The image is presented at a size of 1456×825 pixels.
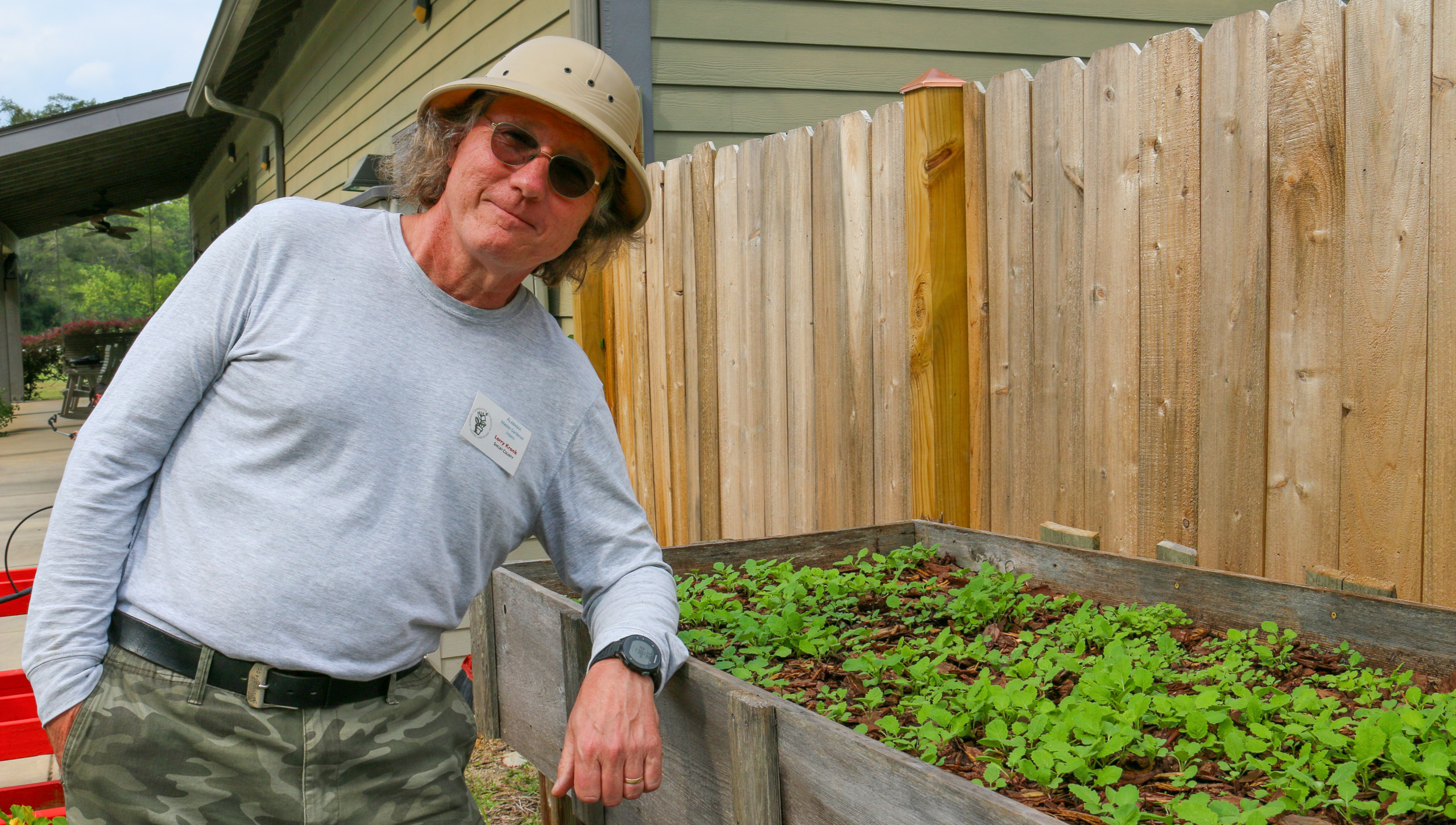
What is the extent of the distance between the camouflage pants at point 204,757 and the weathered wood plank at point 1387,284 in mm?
2034

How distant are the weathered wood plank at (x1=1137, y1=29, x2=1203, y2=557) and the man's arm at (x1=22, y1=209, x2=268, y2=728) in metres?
2.06

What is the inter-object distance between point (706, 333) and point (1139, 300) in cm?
197

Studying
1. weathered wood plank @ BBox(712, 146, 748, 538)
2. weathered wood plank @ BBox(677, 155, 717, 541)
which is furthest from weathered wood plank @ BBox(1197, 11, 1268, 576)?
weathered wood plank @ BBox(677, 155, 717, 541)

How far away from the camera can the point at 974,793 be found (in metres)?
1.14

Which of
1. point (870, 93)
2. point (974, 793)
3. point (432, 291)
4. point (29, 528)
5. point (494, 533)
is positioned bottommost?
point (29, 528)

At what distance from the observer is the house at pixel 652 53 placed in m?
4.73

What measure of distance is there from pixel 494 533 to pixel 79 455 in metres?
0.62

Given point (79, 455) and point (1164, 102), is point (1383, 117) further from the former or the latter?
point (79, 455)

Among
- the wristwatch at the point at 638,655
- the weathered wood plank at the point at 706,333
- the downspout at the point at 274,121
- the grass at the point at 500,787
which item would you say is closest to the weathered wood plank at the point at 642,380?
the weathered wood plank at the point at 706,333

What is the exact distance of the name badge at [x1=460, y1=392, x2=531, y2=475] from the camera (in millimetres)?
1661

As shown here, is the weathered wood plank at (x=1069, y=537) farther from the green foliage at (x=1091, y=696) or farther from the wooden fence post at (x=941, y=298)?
the wooden fence post at (x=941, y=298)

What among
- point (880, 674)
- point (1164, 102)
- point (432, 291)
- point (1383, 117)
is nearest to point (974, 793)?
point (880, 674)

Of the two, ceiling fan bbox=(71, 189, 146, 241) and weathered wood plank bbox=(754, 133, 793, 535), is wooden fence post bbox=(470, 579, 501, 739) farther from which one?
ceiling fan bbox=(71, 189, 146, 241)

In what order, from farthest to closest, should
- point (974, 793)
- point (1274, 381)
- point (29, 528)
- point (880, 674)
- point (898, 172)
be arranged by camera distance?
point (29, 528) < point (898, 172) < point (1274, 381) < point (880, 674) < point (974, 793)
